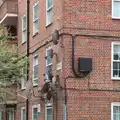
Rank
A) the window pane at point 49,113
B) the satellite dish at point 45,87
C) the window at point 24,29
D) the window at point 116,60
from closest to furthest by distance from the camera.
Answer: the window at point 116,60 → the satellite dish at point 45,87 → the window pane at point 49,113 → the window at point 24,29

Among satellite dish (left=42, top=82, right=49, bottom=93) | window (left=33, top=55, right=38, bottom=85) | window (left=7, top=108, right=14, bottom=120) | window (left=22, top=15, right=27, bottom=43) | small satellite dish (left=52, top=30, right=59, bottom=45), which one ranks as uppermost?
window (left=22, top=15, right=27, bottom=43)

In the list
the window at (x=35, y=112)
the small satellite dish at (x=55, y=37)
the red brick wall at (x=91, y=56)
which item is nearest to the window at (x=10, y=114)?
the window at (x=35, y=112)

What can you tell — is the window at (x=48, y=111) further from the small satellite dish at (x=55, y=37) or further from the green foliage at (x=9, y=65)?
the small satellite dish at (x=55, y=37)

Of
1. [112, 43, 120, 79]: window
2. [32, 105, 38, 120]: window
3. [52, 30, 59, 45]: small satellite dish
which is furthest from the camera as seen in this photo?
[32, 105, 38, 120]: window

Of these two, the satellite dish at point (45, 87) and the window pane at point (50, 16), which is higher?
the window pane at point (50, 16)

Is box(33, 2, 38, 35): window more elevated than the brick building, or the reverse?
box(33, 2, 38, 35): window

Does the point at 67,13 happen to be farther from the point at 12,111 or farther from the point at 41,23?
the point at 12,111

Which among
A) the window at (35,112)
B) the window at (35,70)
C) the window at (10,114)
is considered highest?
the window at (35,70)

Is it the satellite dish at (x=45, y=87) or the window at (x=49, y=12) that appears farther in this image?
the window at (x=49, y=12)

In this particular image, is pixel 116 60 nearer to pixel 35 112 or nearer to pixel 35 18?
pixel 35 112

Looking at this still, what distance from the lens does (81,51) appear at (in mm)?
24656

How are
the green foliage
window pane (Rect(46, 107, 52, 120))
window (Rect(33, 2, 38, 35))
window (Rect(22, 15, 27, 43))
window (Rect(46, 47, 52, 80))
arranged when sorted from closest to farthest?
1. the green foliage
2. window (Rect(46, 47, 52, 80))
3. window pane (Rect(46, 107, 52, 120))
4. window (Rect(33, 2, 38, 35))
5. window (Rect(22, 15, 27, 43))

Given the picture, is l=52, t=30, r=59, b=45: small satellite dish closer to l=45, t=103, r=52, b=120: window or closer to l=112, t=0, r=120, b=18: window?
l=112, t=0, r=120, b=18: window

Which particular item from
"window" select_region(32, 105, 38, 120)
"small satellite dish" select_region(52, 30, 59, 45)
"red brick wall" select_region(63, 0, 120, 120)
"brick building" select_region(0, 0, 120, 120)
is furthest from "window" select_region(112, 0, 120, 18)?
"window" select_region(32, 105, 38, 120)
